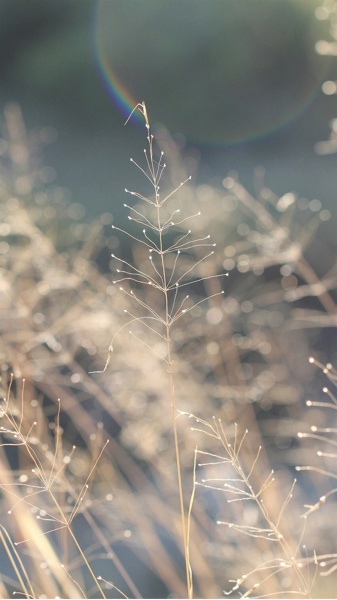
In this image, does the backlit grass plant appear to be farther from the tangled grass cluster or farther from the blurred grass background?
the blurred grass background

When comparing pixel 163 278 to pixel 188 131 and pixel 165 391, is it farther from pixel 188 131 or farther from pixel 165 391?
pixel 188 131

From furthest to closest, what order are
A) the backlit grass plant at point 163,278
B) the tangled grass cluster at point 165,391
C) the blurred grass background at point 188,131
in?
the blurred grass background at point 188,131, the tangled grass cluster at point 165,391, the backlit grass plant at point 163,278

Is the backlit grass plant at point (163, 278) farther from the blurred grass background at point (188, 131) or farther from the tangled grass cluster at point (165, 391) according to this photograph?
the blurred grass background at point (188, 131)

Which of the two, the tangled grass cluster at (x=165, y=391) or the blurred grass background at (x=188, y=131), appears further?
the blurred grass background at (x=188, y=131)

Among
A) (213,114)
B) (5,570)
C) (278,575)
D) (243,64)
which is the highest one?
(243,64)

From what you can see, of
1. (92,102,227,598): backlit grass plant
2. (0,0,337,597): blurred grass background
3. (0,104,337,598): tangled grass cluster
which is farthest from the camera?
(0,0,337,597): blurred grass background

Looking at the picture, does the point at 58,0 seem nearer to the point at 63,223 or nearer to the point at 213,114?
the point at 213,114

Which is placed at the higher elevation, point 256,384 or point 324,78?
point 324,78

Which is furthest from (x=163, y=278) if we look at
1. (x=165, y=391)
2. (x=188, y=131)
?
(x=188, y=131)

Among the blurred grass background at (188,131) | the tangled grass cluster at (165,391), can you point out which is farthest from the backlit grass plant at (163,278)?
the blurred grass background at (188,131)

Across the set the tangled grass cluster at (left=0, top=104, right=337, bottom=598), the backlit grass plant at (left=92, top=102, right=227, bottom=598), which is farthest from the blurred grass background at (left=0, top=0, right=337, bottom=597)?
the backlit grass plant at (left=92, top=102, right=227, bottom=598)

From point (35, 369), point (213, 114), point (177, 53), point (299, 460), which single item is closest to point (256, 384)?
point (299, 460)
